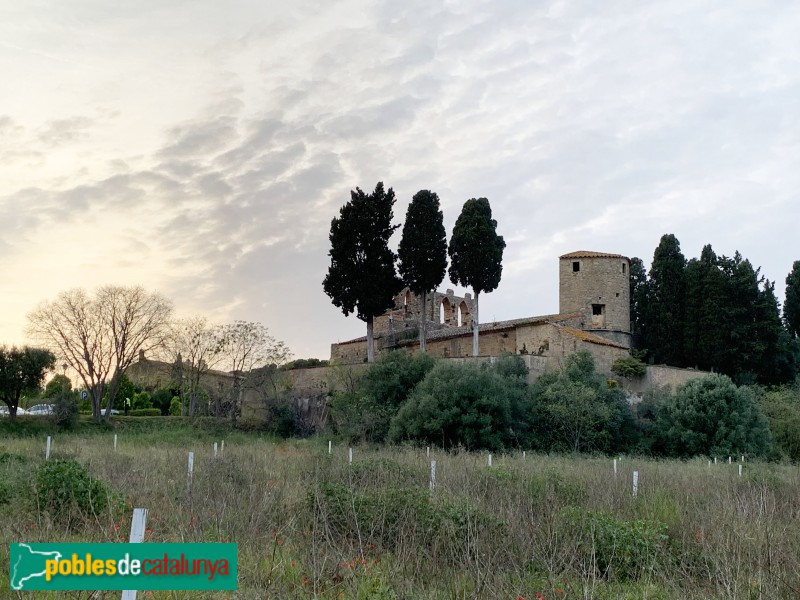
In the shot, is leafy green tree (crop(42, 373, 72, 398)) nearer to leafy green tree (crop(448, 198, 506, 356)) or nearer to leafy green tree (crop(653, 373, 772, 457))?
leafy green tree (crop(448, 198, 506, 356))

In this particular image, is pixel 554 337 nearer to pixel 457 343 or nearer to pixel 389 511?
pixel 457 343

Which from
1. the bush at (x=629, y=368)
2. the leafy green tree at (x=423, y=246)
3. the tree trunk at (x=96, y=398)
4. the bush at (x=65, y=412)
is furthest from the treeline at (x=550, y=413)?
the tree trunk at (x=96, y=398)

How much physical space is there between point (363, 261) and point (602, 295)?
10.9 m

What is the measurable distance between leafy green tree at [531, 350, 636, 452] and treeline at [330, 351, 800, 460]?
0.11ft

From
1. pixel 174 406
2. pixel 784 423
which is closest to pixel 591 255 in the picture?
pixel 784 423

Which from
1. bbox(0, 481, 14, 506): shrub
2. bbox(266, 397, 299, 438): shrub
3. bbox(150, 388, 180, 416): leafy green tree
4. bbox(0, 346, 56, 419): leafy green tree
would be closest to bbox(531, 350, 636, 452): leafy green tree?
bbox(266, 397, 299, 438): shrub

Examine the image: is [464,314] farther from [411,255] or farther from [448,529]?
[448,529]

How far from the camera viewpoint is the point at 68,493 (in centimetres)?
952

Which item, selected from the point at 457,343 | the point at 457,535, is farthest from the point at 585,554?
the point at 457,343

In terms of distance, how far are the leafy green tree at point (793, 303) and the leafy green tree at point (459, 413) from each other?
18486mm

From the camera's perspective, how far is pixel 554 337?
30562 mm

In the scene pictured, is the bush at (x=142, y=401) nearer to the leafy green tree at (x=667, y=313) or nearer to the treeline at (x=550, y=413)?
the treeline at (x=550, y=413)

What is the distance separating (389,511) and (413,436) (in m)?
16.3

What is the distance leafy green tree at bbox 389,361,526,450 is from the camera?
2461 centimetres
